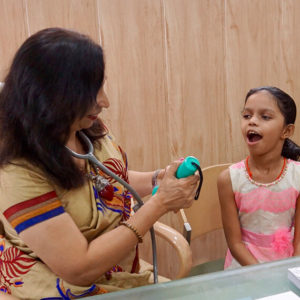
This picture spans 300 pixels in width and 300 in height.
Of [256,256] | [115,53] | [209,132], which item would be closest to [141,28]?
[115,53]

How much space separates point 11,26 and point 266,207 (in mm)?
1366

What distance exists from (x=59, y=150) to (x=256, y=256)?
934mm

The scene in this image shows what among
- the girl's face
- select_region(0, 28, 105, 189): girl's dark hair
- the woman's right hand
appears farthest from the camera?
the girl's face

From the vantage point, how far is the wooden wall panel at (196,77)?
1805mm

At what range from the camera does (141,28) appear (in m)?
1.74

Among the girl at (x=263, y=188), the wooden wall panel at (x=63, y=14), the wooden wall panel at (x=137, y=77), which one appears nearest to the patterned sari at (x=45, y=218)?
the girl at (x=263, y=188)

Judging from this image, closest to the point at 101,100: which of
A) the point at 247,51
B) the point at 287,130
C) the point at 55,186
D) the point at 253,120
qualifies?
the point at 55,186

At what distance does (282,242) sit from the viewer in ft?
4.54

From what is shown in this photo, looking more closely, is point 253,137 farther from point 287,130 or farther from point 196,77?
point 196,77

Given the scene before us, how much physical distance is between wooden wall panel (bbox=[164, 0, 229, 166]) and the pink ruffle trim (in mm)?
661

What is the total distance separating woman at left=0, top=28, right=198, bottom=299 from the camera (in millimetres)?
829

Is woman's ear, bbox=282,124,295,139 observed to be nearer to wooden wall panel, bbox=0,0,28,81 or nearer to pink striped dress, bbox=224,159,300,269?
pink striped dress, bbox=224,159,300,269

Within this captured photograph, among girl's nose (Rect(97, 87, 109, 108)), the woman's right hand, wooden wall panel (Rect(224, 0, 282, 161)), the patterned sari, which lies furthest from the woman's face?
wooden wall panel (Rect(224, 0, 282, 161))

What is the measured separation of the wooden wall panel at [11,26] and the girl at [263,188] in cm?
106
